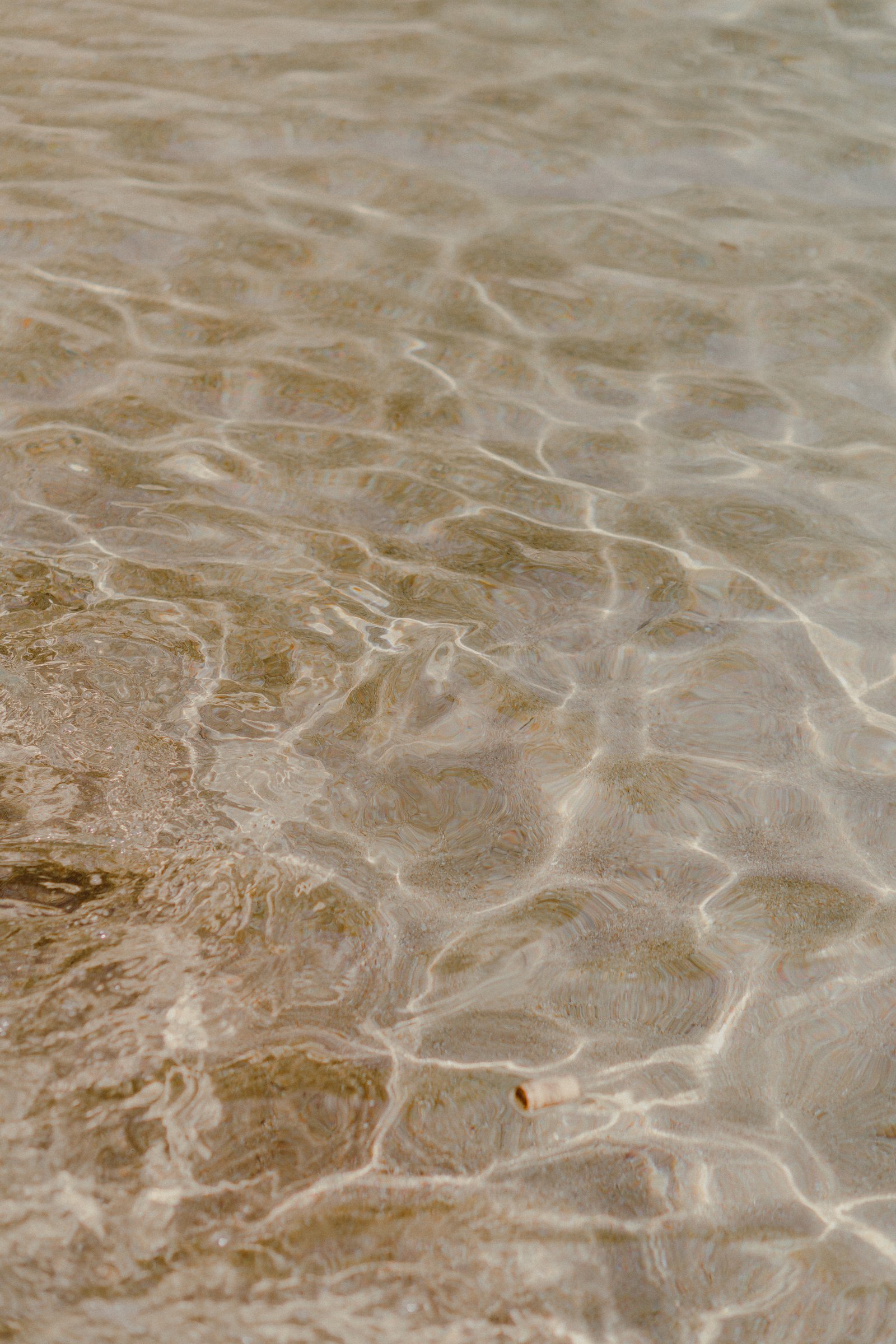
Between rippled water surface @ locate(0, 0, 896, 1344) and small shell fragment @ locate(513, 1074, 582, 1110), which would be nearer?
rippled water surface @ locate(0, 0, 896, 1344)

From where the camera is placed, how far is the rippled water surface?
4.94 feet

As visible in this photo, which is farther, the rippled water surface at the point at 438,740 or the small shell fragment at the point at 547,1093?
the small shell fragment at the point at 547,1093

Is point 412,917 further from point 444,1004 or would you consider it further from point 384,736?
point 384,736

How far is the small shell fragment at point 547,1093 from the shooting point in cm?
165

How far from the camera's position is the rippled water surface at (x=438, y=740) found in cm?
151

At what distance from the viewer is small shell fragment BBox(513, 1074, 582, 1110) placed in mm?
1648

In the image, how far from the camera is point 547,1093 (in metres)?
1.66

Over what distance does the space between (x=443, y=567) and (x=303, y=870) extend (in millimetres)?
1028

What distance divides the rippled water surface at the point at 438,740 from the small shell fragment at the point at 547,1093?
1 cm

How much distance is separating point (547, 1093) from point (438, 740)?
2.62 ft

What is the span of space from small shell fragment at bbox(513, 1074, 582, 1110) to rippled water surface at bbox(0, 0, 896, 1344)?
1cm

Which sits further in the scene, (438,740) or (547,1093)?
(438,740)

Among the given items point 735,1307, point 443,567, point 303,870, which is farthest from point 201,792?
A: point 735,1307

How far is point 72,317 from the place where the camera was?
3650 mm
